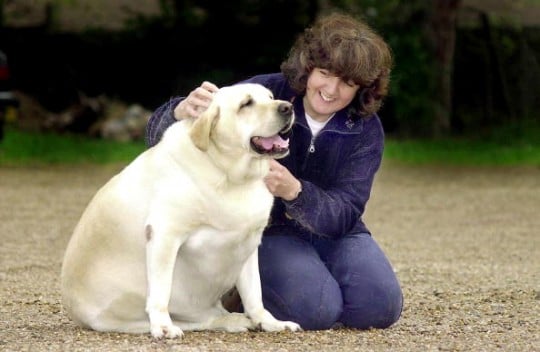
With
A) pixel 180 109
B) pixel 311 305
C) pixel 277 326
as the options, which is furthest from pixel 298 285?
pixel 180 109

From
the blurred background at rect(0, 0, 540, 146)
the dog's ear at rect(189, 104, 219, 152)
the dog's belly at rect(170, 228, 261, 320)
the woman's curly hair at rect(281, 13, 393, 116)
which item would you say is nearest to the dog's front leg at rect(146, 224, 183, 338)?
the dog's belly at rect(170, 228, 261, 320)

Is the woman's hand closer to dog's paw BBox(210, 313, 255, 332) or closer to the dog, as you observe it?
the dog

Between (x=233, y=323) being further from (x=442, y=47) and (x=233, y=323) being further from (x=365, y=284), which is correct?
(x=442, y=47)

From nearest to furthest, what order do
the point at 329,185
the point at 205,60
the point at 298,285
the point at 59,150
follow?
1. the point at 298,285
2. the point at 329,185
3. the point at 59,150
4. the point at 205,60

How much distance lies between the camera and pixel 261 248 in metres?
6.10

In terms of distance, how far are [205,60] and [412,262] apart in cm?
1152

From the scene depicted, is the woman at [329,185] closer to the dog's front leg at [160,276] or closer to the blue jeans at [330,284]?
the blue jeans at [330,284]

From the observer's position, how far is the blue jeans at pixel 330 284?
586cm

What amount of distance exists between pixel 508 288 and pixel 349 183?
5.47 ft

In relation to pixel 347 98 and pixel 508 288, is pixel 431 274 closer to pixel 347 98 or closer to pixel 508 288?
pixel 508 288

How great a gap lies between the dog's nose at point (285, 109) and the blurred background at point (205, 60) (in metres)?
14.0

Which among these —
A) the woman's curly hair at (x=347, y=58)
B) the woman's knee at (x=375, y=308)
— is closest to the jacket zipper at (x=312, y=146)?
the woman's curly hair at (x=347, y=58)

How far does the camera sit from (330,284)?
599 cm

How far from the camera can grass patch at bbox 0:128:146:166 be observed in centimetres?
1658
